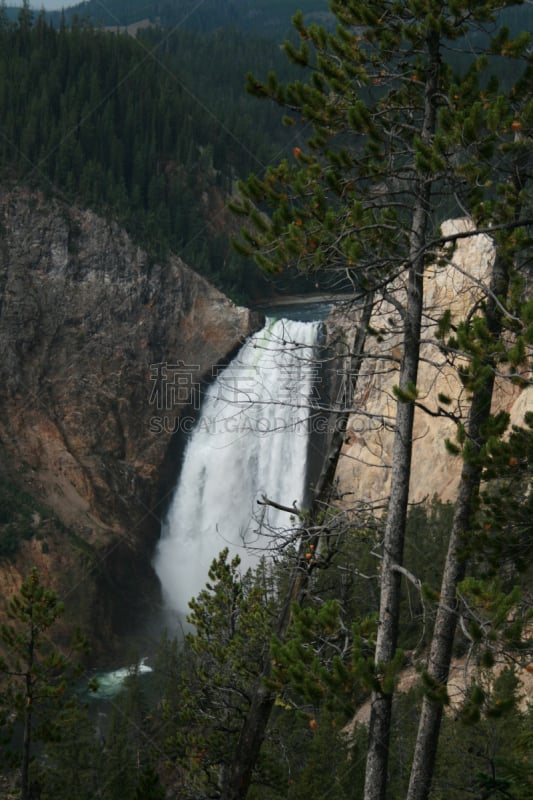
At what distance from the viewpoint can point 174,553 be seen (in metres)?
45.8

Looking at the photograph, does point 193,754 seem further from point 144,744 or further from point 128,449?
point 128,449

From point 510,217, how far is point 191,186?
178 ft

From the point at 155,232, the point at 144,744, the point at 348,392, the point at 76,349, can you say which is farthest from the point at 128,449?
the point at 348,392

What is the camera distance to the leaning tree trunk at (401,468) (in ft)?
27.0

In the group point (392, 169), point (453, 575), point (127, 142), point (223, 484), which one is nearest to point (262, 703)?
point (453, 575)

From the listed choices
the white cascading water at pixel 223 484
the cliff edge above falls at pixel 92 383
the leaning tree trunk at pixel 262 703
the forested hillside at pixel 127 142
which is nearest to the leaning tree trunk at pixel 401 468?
the leaning tree trunk at pixel 262 703

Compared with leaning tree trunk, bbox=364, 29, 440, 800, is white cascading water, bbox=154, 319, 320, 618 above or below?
below

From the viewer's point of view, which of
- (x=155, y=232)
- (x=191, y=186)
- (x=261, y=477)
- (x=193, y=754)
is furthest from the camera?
(x=191, y=186)

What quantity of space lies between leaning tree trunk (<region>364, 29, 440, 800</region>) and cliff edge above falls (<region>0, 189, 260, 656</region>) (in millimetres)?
33016

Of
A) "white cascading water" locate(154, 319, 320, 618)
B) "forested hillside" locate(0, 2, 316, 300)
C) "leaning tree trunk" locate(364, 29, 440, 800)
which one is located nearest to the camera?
"leaning tree trunk" locate(364, 29, 440, 800)

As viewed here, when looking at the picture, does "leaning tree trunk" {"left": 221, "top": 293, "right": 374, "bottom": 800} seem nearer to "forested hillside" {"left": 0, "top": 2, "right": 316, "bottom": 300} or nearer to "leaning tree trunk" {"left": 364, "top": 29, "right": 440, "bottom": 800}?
"leaning tree trunk" {"left": 364, "top": 29, "right": 440, "bottom": 800}

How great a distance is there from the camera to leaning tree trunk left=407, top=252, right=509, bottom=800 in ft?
27.5

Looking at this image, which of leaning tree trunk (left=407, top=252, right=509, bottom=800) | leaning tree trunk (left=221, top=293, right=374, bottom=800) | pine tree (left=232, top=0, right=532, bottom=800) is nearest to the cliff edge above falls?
leaning tree trunk (left=221, top=293, right=374, bottom=800)

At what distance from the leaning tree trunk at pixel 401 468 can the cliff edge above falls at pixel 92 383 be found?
3302cm
